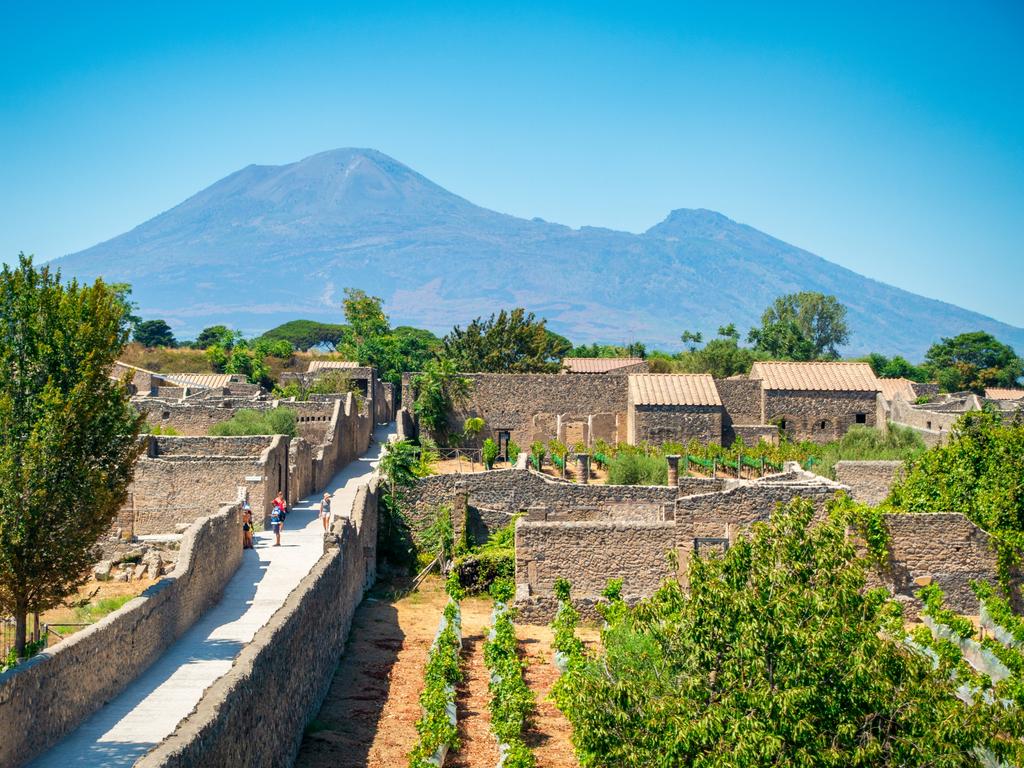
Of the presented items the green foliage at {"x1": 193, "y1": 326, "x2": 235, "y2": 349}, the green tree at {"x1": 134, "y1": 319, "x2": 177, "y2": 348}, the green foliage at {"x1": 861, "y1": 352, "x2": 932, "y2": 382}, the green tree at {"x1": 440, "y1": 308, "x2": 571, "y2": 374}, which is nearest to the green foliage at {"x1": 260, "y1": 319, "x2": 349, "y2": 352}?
the green foliage at {"x1": 193, "y1": 326, "x2": 235, "y2": 349}

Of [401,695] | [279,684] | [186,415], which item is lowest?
[401,695]

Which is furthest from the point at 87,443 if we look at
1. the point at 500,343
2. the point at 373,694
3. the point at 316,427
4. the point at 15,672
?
the point at 500,343

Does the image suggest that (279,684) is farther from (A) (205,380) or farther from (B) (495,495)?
(A) (205,380)

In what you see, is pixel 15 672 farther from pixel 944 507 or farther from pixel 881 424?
pixel 881 424

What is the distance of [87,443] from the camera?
19.7 m

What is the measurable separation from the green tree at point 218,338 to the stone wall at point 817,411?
160ft

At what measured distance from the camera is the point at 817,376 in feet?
172

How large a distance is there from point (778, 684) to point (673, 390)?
35.7m

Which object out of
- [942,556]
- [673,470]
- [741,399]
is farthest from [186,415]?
[942,556]

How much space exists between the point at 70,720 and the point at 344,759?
3.37 m

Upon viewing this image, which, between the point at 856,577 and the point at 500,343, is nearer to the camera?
the point at 856,577

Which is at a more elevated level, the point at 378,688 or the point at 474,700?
the point at 378,688

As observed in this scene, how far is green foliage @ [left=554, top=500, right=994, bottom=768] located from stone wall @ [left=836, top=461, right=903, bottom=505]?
682 inches

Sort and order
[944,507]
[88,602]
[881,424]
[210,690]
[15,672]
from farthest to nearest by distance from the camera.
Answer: [881,424], [944,507], [88,602], [15,672], [210,690]
